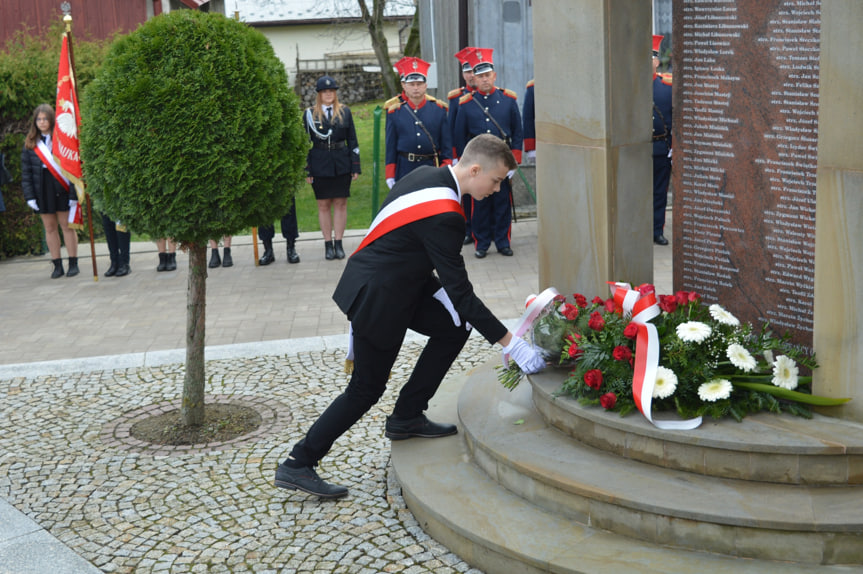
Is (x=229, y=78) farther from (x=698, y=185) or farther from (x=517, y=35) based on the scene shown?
(x=517, y=35)

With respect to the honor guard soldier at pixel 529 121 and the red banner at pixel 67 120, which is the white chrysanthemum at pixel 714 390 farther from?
the red banner at pixel 67 120

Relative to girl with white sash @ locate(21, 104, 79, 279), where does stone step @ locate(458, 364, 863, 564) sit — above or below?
below

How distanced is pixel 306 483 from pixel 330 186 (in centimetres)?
697

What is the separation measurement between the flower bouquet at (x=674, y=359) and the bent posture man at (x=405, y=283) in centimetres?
27

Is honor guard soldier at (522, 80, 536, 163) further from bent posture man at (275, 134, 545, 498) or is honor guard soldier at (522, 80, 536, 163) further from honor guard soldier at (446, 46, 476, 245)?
bent posture man at (275, 134, 545, 498)

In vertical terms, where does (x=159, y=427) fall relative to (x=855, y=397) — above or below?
below

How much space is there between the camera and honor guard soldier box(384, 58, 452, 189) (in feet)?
37.6

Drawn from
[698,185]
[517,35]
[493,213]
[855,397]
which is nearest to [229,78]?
[698,185]

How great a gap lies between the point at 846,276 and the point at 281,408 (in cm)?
368

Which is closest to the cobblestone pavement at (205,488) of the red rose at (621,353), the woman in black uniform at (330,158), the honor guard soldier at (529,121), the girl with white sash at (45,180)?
the red rose at (621,353)

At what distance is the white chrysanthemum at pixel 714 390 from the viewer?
14.6 feet

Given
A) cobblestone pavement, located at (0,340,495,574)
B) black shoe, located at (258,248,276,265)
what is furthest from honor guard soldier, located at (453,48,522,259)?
cobblestone pavement, located at (0,340,495,574)

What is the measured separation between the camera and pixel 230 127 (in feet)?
18.5

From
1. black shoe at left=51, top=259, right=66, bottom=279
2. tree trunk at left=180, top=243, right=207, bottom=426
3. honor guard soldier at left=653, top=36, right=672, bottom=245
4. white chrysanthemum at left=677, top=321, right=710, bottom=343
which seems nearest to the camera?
white chrysanthemum at left=677, top=321, right=710, bottom=343
